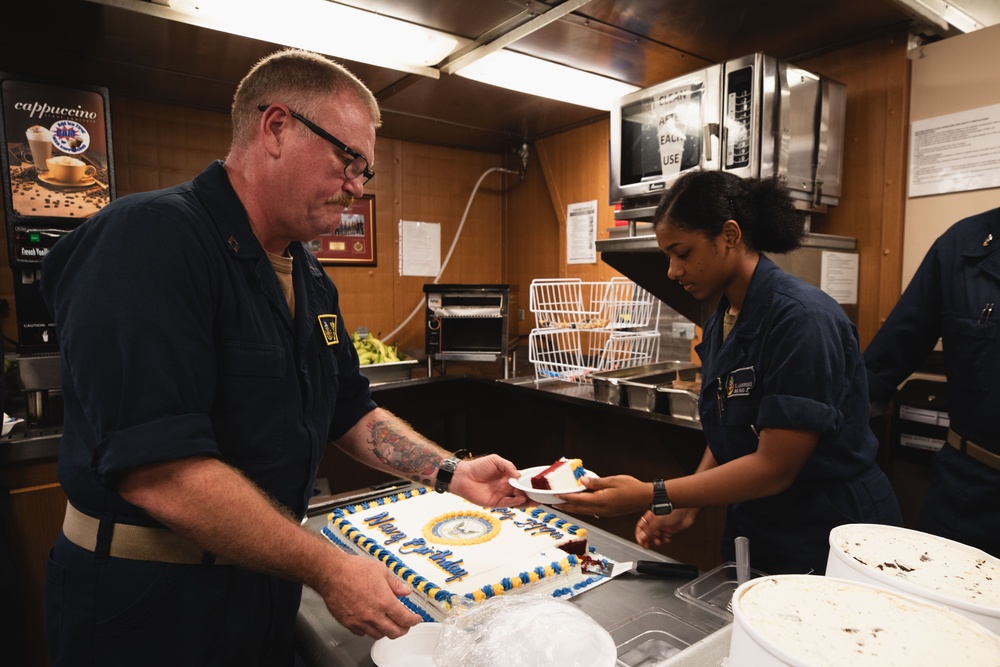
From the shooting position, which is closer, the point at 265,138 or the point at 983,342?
the point at 265,138

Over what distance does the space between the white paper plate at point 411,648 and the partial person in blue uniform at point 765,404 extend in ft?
1.69

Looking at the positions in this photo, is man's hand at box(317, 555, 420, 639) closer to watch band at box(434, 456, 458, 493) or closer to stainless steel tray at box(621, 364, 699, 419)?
watch band at box(434, 456, 458, 493)

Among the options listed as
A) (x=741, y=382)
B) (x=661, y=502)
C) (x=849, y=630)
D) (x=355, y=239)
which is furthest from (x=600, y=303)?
(x=849, y=630)

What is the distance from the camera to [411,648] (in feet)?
3.40

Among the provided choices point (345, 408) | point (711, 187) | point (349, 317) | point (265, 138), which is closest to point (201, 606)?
point (345, 408)

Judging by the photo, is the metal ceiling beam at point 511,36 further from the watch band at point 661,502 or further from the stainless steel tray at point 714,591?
the stainless steel tray at point 714,591

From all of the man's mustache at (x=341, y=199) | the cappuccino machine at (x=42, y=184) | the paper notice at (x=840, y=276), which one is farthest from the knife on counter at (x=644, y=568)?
the cappuccino machine at (x=42, y=184)

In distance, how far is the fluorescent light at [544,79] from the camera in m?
2.97

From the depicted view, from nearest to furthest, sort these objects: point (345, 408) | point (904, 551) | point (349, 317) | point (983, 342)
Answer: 1. point (904, 551)
2. point (345, 408)
3. point (983, 342)
4. point (349, 317)

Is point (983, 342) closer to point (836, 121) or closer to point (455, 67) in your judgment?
point (836, 121)

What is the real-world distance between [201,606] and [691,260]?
1.48m

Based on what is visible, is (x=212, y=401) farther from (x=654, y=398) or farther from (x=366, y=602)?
(x=654, y=398)

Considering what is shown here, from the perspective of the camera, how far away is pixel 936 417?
2.39 meters

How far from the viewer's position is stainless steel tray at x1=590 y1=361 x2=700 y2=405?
2789 millimetres
